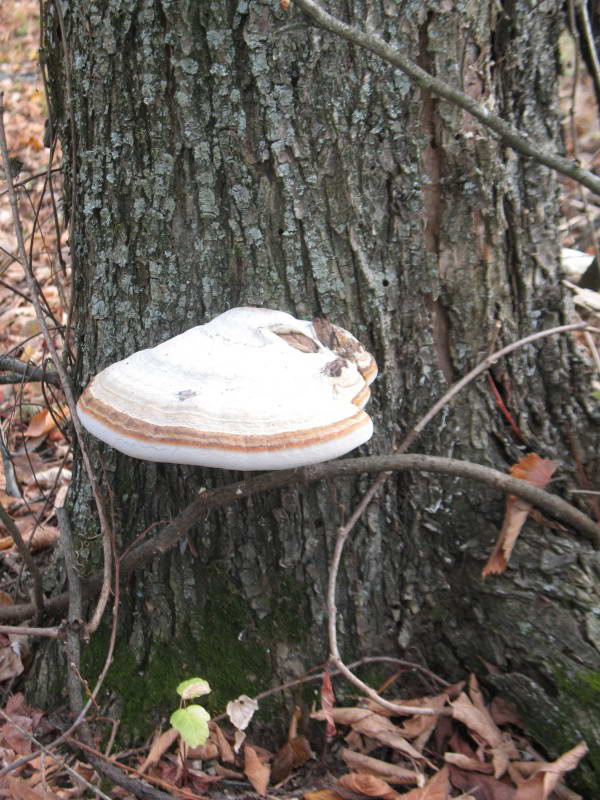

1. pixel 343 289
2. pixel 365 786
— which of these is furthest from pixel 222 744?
pixel 343 289

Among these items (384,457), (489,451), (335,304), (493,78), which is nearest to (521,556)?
(489,451)

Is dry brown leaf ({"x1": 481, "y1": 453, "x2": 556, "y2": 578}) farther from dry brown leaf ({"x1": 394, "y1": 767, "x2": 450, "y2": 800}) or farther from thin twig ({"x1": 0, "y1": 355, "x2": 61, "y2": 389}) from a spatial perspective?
thin twig ({"x1": 0, "y1": 355, "x2": 61, "y2": 389})

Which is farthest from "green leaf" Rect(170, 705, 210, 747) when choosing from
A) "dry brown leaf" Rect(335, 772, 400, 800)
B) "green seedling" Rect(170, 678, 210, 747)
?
"dry brown leaf" Rect(335, 772, 400, 800)

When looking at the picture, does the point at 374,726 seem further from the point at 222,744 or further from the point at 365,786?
the point at 222,744

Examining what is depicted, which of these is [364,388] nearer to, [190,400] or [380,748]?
[190,400]

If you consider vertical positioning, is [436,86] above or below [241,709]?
above

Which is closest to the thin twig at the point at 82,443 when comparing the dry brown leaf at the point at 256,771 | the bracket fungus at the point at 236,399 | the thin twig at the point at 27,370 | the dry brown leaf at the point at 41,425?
the thin twig at the point at 27,370
